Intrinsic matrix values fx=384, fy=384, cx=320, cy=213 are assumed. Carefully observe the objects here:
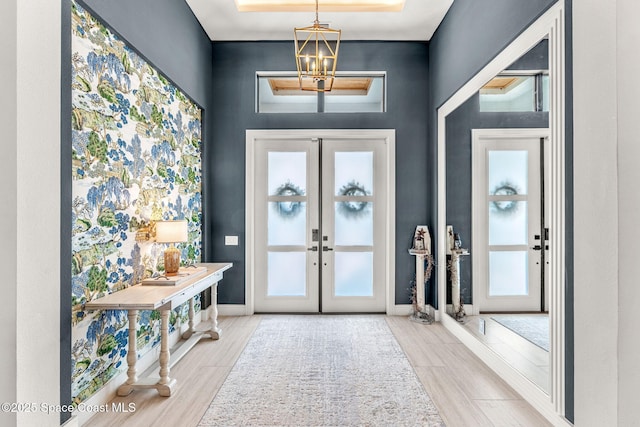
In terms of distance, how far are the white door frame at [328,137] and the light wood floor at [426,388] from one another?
83cm

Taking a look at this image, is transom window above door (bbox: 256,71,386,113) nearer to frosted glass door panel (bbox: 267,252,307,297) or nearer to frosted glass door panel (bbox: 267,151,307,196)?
frosted glass door panel (bbox: 267,151,307,196)

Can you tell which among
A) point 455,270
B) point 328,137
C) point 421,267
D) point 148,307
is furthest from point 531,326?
point 328,137

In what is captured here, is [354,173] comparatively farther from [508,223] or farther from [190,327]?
[190,327]

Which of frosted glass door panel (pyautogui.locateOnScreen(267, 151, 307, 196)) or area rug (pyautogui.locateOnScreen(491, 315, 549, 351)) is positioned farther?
frosted glass door panel (pyautogui.locateOnScreen(267, 151, 307, 196))

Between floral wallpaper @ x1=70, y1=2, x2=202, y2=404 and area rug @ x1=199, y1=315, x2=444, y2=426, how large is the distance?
83 cm

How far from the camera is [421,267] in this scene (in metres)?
4.51

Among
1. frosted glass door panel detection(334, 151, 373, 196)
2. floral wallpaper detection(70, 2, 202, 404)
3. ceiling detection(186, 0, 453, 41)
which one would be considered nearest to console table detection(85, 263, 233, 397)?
floral wallpaper detection(70, 2, 202, 404)

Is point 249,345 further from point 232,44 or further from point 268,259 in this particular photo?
point 232,44

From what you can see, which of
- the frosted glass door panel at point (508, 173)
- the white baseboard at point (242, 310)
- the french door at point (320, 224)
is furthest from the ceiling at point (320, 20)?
the white baseboard at point (242, 310)

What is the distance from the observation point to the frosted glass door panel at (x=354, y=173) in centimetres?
482

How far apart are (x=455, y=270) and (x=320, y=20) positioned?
10.3ft

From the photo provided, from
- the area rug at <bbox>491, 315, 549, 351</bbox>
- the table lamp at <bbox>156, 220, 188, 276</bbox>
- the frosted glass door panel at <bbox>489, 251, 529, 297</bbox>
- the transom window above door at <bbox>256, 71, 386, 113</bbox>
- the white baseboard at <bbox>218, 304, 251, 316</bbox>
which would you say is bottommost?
the white baseboard at <bbox>218, 304, 251, 316</bbox>

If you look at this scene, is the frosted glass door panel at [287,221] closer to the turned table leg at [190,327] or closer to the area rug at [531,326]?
the turned table leg at [190,327]

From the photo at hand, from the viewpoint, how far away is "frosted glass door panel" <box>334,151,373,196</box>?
4820 millimetres
